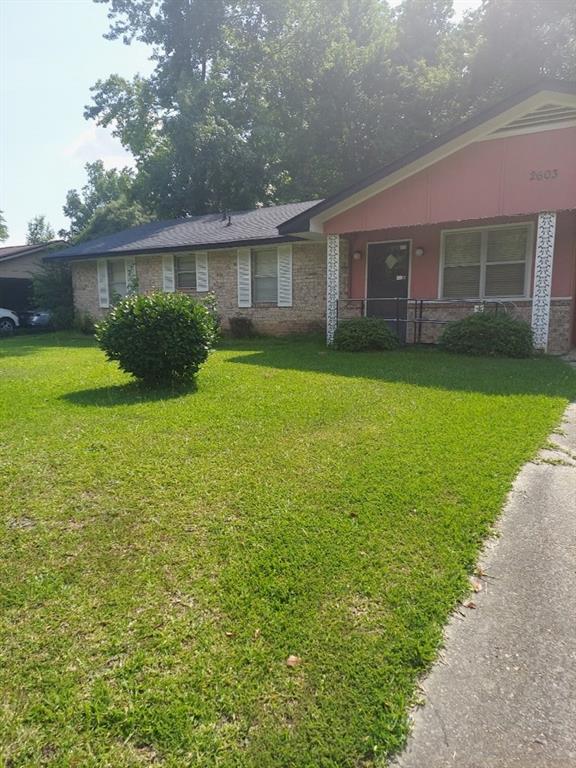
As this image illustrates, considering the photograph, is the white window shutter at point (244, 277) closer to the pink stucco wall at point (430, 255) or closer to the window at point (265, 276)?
the window at point (265, 276)

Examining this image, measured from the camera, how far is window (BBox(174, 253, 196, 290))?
15.4 m

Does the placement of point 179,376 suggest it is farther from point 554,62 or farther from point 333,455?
point 554,62

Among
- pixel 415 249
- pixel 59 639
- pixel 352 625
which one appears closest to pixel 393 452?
pixel 352 625

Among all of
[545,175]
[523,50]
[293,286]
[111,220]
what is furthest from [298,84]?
[545,175]

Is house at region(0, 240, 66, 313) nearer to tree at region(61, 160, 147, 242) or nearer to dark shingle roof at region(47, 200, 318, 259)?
dark shingle roof at region(47, 200, 318, 259)

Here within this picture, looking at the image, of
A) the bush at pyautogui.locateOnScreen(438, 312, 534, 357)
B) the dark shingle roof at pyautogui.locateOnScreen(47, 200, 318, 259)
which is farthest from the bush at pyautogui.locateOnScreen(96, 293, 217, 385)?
the dark shingle roof at pyautogui.locateOnScreen(47, 200, 318, 259)

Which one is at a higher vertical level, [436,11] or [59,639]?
[436,11]

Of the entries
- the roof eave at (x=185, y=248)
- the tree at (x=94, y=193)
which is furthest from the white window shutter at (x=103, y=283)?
the tree at (x=94, y=193)

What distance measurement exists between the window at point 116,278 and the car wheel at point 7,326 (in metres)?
4.56

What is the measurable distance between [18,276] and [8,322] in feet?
12.6

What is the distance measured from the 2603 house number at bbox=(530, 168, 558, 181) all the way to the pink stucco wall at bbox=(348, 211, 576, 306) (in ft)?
2.97

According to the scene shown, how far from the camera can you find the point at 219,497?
3.32m

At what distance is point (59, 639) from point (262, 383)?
504cm

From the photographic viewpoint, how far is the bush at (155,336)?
6.25m
